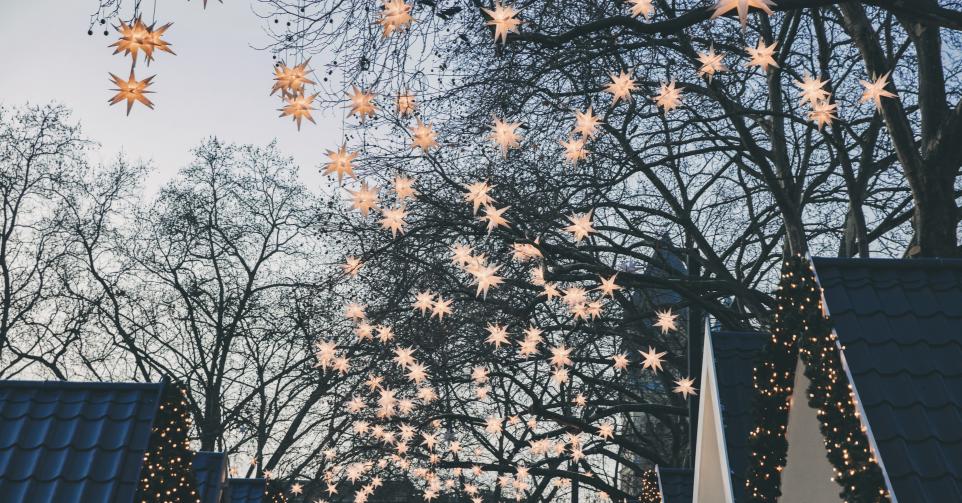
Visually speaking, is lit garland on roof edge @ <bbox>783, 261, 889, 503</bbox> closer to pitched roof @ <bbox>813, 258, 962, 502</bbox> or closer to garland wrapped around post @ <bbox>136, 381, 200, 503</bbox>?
pitched roof @ <bbox>813, 258, 962, 502</bbox>

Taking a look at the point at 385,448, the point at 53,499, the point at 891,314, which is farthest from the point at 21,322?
the point at 891,314

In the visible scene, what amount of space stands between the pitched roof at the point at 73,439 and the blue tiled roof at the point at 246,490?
9.10 metres

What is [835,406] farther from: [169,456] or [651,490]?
[651,490]

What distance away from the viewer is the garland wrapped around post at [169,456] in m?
6.25

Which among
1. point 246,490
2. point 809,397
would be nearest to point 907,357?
point 809,397

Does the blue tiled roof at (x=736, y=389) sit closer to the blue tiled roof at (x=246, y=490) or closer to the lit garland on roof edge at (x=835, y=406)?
the lit garland on roof edge at (x=835, y=406)

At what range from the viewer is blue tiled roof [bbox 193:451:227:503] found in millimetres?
12008

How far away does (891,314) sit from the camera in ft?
16.8

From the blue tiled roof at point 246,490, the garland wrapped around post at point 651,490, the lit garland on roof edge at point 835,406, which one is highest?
the blue tiled roof at point 246,490

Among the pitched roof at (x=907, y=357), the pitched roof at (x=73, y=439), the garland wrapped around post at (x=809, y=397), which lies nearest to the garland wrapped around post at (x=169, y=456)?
the pitched roof at (x=73, y=439)

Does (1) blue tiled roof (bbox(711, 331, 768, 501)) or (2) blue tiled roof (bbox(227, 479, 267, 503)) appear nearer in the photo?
(1) blue tiled roof (bbox(711, 331, 768, 501))

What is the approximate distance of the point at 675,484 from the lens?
1115 cm

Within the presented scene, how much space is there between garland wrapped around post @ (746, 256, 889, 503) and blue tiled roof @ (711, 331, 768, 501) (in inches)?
27.4

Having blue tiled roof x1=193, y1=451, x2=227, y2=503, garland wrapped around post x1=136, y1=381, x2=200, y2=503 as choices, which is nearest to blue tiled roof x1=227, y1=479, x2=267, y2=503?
blue tiled roof x1=193, y1=451, x2=227, y2=503
